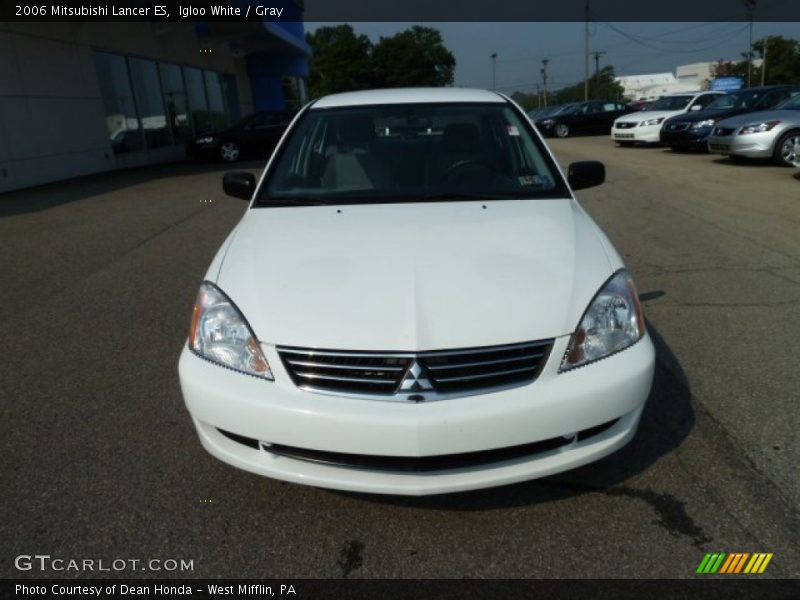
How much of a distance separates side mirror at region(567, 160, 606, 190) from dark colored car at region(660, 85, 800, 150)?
41.8 feet

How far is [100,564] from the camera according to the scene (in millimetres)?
2240

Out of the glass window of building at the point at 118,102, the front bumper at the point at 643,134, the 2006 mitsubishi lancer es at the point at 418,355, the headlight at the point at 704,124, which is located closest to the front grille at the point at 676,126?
the headlight at the point at 704,124

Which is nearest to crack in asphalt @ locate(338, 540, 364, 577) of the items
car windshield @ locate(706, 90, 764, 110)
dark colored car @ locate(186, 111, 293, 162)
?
car windshield @ locate(706, 90, 764, 110)

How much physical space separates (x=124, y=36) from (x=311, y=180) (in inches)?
680

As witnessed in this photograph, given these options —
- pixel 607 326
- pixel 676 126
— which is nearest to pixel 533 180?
pixel 607 326

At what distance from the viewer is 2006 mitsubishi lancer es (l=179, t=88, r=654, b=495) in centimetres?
211

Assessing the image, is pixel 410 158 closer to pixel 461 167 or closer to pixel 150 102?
pixel 461 167

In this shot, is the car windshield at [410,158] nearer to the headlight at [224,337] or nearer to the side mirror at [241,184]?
the side mirror at [241,184]

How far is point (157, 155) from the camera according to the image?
62.4 ft

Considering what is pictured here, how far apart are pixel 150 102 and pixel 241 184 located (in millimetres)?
17336

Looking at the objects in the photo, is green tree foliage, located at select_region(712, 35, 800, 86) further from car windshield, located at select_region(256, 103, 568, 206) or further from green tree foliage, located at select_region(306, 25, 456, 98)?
car windshield, located at select_region(256, 103, 568, 206)

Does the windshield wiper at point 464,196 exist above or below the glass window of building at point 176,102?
below

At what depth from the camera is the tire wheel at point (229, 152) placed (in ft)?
59.8

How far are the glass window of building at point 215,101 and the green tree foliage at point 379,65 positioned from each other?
46930 millimetres
